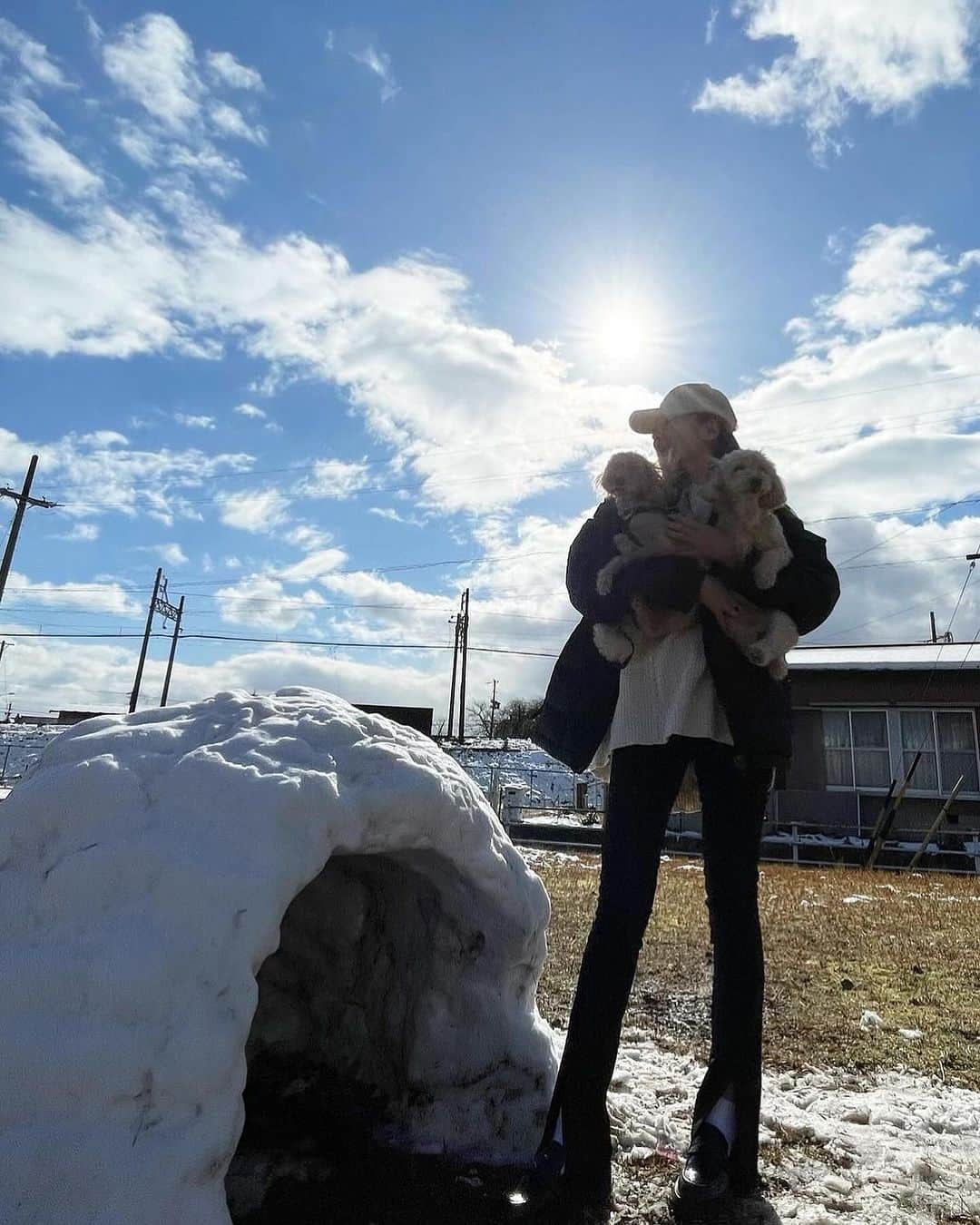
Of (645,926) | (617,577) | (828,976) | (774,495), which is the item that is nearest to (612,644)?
(617,577)

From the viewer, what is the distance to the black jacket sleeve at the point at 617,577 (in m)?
2.01

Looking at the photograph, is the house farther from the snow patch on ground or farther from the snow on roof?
the snow patch on ground

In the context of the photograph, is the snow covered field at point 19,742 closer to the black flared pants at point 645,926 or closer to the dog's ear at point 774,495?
the black flared pants at point 645,926

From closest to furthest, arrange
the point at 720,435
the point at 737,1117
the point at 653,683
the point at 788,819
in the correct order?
the point at 737,1117, the point at 653,683, the point at 720,435, the point at 788,819

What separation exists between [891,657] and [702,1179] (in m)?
16.4

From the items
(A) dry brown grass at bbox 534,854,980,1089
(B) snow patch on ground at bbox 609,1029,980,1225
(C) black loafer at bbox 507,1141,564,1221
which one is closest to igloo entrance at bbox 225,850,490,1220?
(C) black loafer at bbox 507,1141,564,1221

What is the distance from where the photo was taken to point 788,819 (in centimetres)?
1498

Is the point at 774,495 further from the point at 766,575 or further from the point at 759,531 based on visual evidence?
the point at 766,575

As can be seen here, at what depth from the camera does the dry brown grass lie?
9.82 ft

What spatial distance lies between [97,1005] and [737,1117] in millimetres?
1404

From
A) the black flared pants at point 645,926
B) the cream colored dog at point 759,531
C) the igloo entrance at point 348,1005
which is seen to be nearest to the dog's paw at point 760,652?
the cream colored dog at point 759,531

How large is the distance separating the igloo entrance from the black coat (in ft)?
1.57

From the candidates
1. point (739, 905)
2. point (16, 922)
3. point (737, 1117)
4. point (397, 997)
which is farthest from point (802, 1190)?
point (16, 922)

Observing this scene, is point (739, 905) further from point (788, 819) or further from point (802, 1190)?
point (788, 819)
